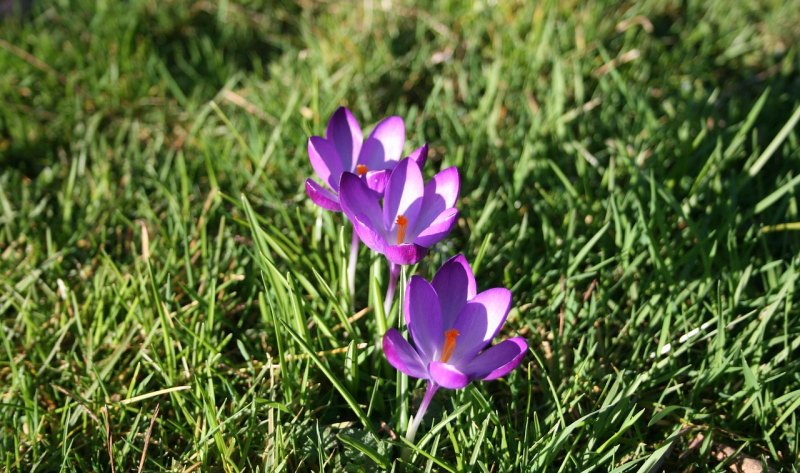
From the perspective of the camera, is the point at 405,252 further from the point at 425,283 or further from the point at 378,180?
the point at 378,180

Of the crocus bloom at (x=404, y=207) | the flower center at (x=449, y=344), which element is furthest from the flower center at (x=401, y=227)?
the flower center at (x=449, y=344)

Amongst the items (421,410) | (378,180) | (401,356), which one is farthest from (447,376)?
(378,180)

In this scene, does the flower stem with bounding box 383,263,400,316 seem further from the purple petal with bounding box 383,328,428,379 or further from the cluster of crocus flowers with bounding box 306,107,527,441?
the purple petal with bounding box 383,328,428,379

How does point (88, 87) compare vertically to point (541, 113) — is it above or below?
above

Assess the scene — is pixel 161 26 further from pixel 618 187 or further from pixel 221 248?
pixel 618 187

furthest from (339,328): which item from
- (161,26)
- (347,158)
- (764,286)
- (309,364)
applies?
(161,26)

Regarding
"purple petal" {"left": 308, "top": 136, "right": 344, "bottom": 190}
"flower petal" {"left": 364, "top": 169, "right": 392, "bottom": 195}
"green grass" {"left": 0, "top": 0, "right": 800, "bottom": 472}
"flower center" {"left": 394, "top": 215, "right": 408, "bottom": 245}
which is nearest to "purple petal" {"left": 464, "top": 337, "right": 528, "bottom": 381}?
"green grass" {"left": 0, "top": 0, "right": 800, "bottom": 472}
